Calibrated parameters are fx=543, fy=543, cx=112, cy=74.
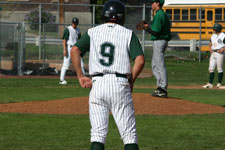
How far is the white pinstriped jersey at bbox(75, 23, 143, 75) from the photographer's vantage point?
5.31 metres

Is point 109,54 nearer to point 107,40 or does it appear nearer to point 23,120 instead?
point 107,40

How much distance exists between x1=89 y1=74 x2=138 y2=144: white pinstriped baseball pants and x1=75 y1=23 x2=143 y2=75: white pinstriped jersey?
0.11m

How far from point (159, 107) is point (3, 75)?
1121 cm

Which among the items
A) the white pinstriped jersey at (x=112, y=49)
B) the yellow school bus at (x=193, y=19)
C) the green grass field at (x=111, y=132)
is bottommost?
the green grass field at (x=111, y=132)

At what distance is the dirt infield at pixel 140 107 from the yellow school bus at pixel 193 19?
59.3 feet

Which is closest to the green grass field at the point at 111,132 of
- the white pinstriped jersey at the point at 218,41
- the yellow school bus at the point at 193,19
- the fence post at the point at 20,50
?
the white pinstriped jersey at the point at 218,41

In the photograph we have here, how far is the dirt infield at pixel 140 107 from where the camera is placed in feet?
36.7

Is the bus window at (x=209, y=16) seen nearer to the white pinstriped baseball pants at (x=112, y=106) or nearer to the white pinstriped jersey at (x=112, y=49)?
the white pinstriped jersey at (x=112, y=49)

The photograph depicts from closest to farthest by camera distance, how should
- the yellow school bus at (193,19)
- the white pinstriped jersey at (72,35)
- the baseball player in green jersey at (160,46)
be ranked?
the baseball player in green jersey at (160,46) < the white pinstriped jersey at (72,35) < the yellow school bus at (193,19)

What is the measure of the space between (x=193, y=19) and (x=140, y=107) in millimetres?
20258

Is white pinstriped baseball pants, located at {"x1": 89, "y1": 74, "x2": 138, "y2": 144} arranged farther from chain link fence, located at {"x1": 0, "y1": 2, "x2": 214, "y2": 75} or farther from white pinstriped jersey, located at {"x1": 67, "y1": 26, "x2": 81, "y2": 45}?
chain link fence, located at {"x1": 0, "y1": 2, "x2": 214, "y2": 75}

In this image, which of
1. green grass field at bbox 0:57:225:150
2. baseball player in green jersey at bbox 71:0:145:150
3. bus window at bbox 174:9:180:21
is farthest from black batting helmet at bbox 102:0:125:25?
bus window at bbox 174:9:180:21

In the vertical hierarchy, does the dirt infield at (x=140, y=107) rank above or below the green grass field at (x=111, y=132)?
above

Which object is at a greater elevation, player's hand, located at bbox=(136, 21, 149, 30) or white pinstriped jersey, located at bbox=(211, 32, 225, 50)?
player's hand, located at bbox=(136, 21, 149, 30)
